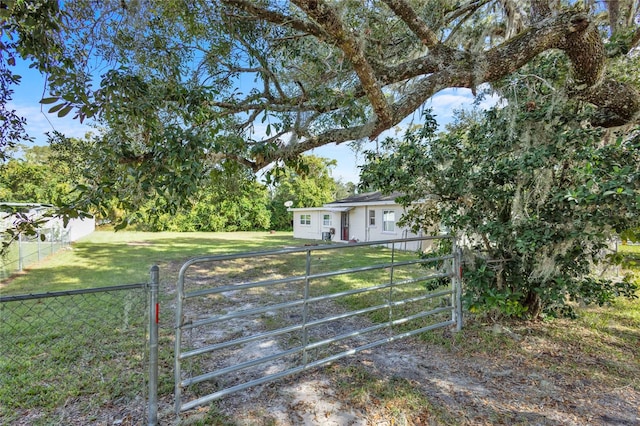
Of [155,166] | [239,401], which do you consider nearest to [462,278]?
[239,401]

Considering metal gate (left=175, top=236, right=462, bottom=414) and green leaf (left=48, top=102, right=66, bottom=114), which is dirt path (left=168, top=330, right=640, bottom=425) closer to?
metal gate (left=175, top=236, right=462, bottom=414)

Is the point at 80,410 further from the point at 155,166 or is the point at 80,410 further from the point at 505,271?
the point at 505,271

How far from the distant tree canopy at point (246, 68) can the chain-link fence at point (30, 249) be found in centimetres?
583

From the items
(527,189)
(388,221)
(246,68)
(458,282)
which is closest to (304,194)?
(388,221)

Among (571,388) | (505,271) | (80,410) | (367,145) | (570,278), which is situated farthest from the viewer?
(367,145)

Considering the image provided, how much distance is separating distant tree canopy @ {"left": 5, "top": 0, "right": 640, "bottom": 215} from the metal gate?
42.5 inches

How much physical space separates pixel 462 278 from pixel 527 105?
79.5 inches

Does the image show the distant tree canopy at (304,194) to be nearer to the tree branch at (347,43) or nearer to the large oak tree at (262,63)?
the large oak tree at (262,63)

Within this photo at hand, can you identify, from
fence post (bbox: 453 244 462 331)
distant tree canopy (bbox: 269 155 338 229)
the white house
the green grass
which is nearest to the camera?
fence post (bbox: 453 244 462 331)

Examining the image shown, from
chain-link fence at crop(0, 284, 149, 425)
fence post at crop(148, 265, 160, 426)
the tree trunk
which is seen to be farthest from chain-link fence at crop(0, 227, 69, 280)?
the tree trunk

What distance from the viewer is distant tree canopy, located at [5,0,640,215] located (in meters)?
2.23

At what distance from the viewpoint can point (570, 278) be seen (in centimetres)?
354

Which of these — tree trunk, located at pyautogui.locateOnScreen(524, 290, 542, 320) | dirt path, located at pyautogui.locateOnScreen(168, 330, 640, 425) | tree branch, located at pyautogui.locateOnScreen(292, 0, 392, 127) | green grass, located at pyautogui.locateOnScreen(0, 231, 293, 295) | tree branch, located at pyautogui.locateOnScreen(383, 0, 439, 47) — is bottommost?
dirt path, located at pyautogui.locateOnScreen(168, 330, 640, 425)

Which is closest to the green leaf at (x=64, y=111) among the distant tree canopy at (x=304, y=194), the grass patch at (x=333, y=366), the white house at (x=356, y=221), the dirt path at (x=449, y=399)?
the grass patch at (x=333, y=366)
